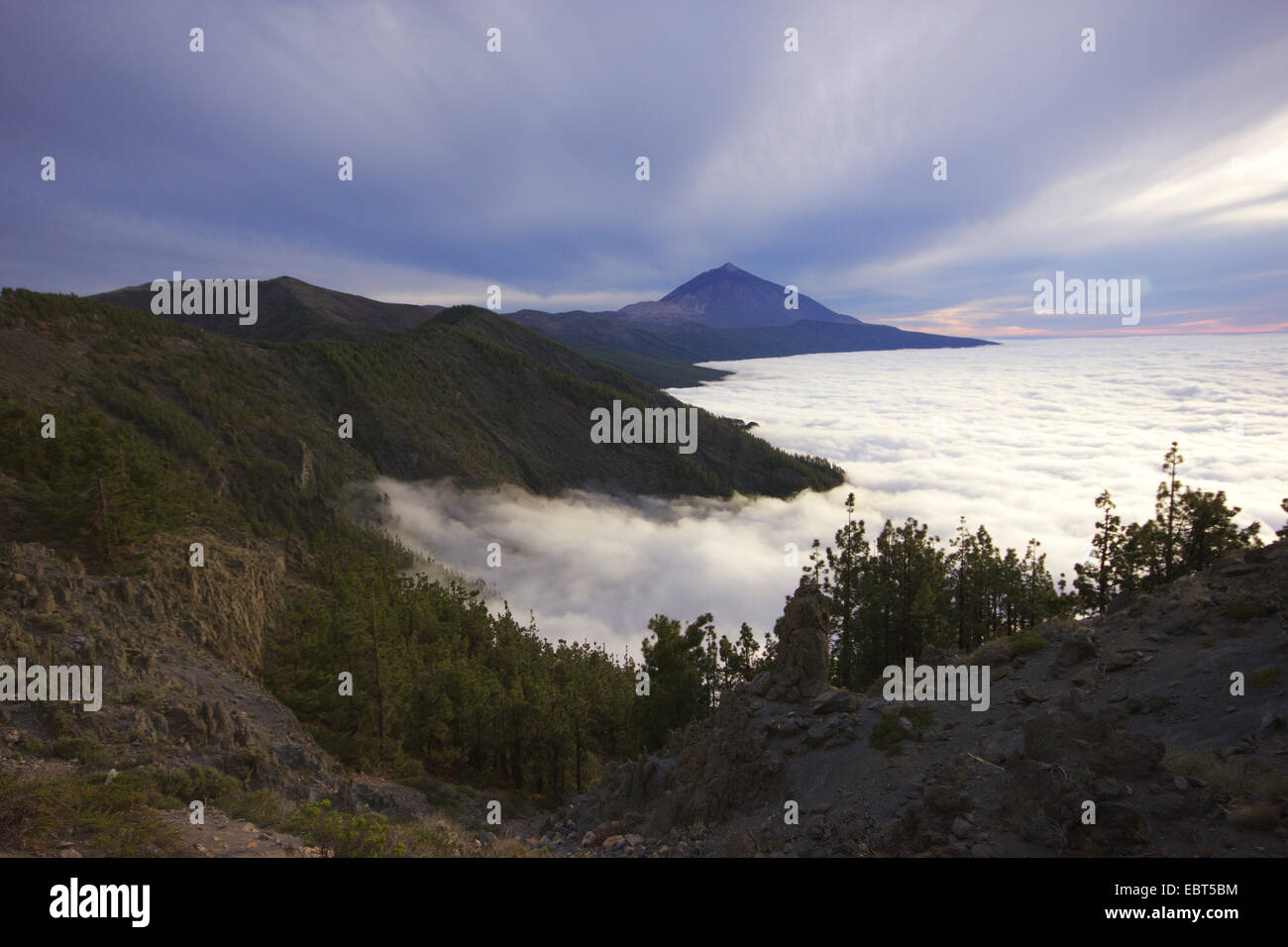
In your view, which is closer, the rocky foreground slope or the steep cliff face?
the rocky foreground slope

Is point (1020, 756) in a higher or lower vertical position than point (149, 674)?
higher

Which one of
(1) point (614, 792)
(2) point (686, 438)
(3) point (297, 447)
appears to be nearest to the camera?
(1) point (614, 792)

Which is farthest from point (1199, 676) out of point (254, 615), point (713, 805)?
point (254, 615)

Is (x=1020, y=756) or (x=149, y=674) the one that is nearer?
(x=1020, y=756)

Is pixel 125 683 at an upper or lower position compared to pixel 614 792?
upper

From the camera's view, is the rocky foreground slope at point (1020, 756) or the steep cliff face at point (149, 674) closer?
the rocky foreground slope at point (1020, 756)

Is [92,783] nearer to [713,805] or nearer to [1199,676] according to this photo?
[713,805]
